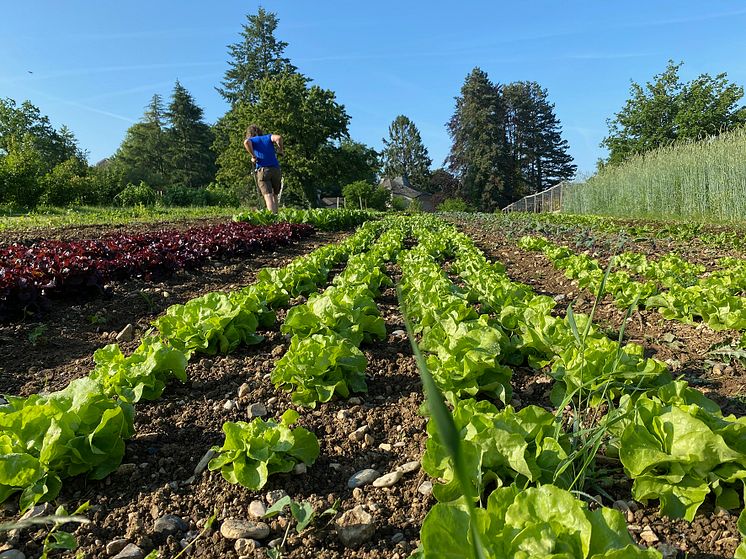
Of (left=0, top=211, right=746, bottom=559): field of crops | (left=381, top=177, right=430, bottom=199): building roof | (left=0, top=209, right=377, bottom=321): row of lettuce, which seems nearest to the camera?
(left=0, top=211, right=746, bottom=559): field of crops

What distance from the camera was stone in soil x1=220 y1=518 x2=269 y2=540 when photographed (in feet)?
5.83

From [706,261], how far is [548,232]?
5.90 m

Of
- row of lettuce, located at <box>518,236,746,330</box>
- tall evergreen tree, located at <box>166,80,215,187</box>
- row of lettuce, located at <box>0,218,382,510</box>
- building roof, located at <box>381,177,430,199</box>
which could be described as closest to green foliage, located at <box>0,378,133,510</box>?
row of lettuce, located at <box>0,218,382,510</box>

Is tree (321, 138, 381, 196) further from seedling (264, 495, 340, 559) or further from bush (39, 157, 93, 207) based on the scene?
seedling (264, 495, 340, 559)

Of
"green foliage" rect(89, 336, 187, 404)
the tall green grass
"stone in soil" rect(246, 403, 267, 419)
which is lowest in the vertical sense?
"stone in soil" rect(246, 403, 267, 419)

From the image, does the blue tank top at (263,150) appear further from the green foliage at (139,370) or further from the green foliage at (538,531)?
the green foliage at (538,531)

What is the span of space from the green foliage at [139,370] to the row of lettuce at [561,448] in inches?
62.4

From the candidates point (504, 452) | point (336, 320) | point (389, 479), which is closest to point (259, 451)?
point (389, 479)

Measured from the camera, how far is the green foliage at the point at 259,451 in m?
2.02

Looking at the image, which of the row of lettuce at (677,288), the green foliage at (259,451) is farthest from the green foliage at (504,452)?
the row of lettuce at (677,288)

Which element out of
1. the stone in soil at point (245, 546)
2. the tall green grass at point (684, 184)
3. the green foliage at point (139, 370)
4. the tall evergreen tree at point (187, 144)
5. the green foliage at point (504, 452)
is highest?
the tall evergreen tree at point (187, 144)

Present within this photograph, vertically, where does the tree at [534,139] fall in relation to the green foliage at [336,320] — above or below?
above

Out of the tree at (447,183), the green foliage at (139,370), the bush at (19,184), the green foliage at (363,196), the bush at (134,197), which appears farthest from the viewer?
the tree at (447,183)

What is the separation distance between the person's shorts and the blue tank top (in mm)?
220
